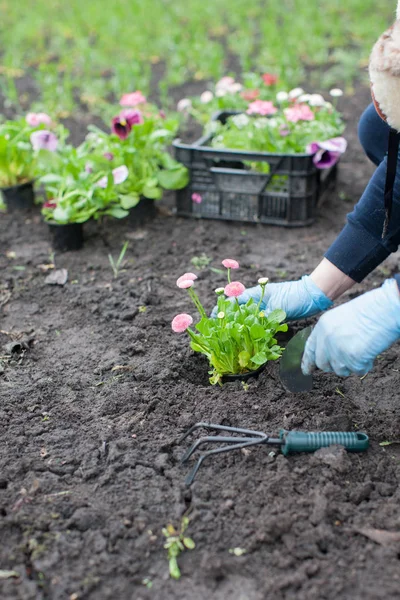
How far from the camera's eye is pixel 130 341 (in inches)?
98.1

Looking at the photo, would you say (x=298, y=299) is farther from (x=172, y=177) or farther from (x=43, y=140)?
(x=43, y=140)

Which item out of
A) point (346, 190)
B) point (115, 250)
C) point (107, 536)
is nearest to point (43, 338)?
point (115, 250)

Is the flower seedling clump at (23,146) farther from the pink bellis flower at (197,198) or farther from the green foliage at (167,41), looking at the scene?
the green foliage at (167,41)

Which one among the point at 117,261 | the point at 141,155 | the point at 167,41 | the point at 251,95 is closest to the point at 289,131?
the point at 251,95

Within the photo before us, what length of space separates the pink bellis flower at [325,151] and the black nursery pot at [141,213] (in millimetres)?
884

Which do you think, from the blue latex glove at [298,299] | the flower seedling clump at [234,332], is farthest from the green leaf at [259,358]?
the blue latex glove at [298,299]

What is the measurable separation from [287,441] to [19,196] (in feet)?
8.01

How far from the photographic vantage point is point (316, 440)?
1.85 meters

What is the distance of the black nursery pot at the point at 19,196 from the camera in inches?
143

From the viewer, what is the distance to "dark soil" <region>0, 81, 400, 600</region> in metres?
1.54

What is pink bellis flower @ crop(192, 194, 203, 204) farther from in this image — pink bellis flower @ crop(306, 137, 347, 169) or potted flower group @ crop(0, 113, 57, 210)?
potted flower group @ crop(0, 113, 57, 210)

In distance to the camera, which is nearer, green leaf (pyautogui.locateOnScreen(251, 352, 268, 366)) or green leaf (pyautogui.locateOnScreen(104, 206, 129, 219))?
green leaf (pyautogui.locateOnScreen(251, 352, 268, 366))

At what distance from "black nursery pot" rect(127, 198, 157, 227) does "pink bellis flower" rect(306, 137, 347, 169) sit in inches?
34.8

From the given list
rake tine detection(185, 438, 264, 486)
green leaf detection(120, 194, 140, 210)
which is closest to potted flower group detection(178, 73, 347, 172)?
green leaf detection(120, 194, 140, 210)
